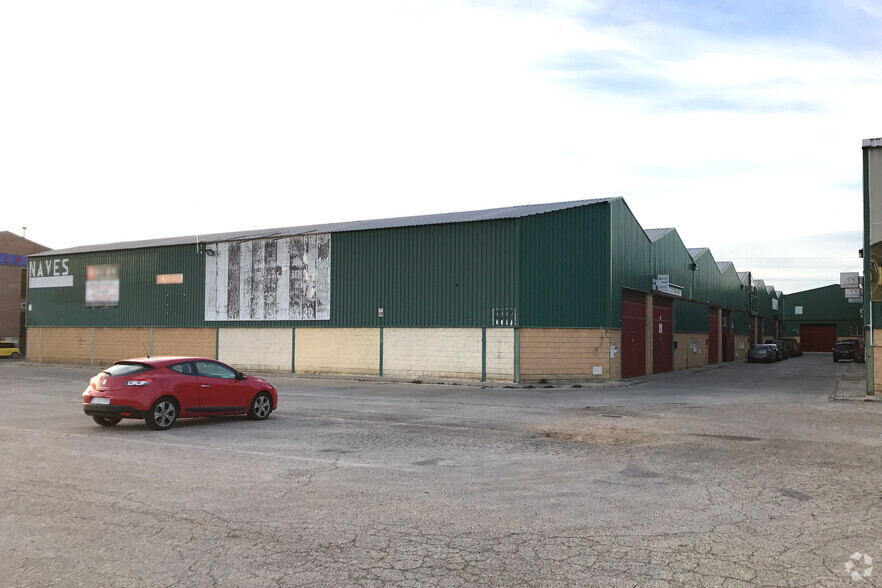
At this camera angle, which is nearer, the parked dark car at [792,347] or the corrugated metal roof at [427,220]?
the corrugated metal roof at [427,220]

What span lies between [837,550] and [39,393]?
23.3 m

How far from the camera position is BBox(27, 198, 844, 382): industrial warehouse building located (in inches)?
1137

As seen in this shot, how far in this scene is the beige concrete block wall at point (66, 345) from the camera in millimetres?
43031

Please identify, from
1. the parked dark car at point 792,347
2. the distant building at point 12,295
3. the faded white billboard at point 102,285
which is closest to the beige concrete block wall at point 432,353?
the faded white billboard at point 102,285

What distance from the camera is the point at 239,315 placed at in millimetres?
36625

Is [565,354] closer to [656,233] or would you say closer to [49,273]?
[656,233]

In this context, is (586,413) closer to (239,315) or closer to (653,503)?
(653,503)

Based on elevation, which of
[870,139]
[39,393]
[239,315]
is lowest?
[39,393]

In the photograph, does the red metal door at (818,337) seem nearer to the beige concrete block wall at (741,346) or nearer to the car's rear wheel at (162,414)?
the beige concrete block wall at (741,346)

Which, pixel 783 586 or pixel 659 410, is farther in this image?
pixel 659 410

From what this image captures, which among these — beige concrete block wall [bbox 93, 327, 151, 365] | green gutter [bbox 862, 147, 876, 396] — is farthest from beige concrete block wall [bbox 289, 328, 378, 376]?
green gutter [bbox 862, 147, 876, 396]

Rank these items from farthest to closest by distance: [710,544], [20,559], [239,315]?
[239,315], [710,544], [20,559]

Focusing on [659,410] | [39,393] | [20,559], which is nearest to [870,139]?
[659,410]

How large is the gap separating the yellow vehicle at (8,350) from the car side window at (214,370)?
1877 inches
